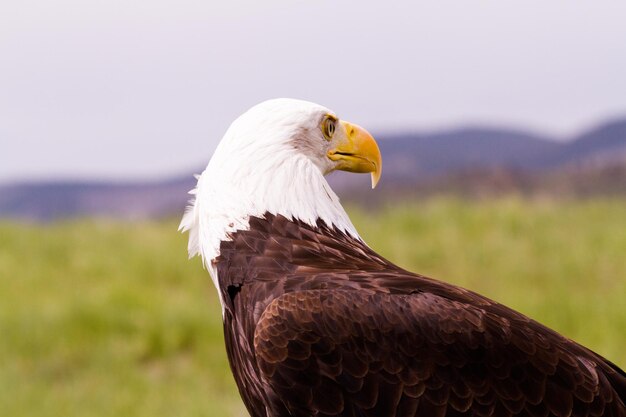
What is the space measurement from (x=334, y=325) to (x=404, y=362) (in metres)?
0.32

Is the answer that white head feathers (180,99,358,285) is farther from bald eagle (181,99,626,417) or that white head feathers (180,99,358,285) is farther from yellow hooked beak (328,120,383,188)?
yellow hooked beak (328,120,383,188)

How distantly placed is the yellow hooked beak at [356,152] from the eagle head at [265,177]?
0.13 m

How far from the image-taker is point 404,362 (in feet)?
13.7

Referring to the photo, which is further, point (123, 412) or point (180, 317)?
point (180, 317)

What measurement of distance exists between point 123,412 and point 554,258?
6.18m

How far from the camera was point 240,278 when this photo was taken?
4.48 metres

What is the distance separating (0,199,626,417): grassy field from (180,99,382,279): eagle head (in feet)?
17.7

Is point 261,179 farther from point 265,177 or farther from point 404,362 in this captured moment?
point 404,362

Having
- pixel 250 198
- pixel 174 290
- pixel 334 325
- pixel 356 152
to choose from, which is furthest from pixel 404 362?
pixel 174 290

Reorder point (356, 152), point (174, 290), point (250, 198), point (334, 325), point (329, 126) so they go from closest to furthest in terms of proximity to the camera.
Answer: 1. point (334, 325)
2. point (250, 198)
3. point (329, 126)
4. point (356, 152)
5. point (174, 290)

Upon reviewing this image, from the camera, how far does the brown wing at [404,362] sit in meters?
4.14

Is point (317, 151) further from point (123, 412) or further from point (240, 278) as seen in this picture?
point (123, 412)

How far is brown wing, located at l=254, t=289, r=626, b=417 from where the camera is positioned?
13.6ft

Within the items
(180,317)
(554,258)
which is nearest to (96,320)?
(180,317)
